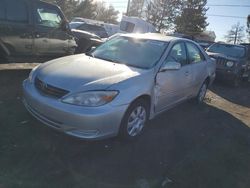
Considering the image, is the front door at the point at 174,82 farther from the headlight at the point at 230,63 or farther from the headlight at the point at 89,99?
the headlight at the point at 230,63

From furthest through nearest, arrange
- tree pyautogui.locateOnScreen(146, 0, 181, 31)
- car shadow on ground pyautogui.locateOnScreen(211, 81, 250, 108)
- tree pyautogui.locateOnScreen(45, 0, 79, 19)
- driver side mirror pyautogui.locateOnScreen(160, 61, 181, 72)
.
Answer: tree pyautogui.locateOnScreen(146, 0, 181, 31), tree pyautogui.locateOnScreen(45, 0, 79, 19), car shadow on ground pyautogui.locateOnScreen(211, 81, 250, 108), driver side mirror pyautogui.locateOnScreen(160, 61, 181, 72)

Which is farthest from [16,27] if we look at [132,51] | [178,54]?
[178,54]

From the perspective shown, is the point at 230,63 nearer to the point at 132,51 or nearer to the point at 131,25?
the point at 132,51

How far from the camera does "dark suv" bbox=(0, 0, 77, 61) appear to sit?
6.59 metres

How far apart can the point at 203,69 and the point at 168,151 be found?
2877 millimetres

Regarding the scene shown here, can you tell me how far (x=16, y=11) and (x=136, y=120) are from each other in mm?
4141

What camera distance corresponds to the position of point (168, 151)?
448 cm

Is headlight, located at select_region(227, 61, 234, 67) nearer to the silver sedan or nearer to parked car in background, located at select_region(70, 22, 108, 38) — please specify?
the silver sedan

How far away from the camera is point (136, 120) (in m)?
4.51

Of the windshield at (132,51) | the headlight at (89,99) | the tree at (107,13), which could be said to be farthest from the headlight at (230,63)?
the tree at (107,13)

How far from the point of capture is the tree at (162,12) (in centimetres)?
4716

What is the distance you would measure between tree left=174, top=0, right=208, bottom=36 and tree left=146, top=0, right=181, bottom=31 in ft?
3.17

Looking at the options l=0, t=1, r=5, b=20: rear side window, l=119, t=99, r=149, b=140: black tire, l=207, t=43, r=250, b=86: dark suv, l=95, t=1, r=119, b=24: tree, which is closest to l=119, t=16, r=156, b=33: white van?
l=207, t=43, r=250, b=86: dark suv

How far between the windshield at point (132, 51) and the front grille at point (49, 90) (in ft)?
4.48
